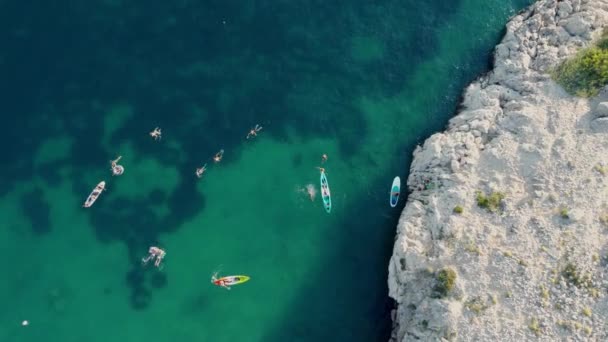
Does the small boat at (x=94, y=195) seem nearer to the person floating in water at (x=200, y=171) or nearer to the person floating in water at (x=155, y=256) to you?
the person floating in water at (x=155, y=256)

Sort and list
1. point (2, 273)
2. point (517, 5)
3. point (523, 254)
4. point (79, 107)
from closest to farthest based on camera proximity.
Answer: point (523, 254), point (2, 273), point (79, 107), point (517, 5)

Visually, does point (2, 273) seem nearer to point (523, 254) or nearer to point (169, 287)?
point (169, 287)

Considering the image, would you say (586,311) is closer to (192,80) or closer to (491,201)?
(491,201)

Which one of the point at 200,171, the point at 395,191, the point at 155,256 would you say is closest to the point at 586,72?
the point at 395,191

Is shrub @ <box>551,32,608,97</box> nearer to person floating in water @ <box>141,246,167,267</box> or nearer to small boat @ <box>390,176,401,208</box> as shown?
small boat @ <box>390,176,401,208</box>

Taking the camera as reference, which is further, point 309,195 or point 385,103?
point 385,103

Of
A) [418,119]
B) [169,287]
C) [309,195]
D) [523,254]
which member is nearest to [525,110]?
[418,119]
